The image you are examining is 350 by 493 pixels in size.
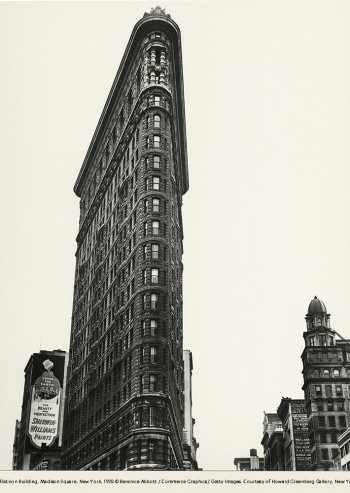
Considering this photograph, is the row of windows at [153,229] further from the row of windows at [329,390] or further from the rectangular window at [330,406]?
the rectangular window at [330,406]

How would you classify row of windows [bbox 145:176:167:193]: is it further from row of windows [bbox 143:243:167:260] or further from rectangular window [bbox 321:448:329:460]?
rectangular window [bbox 321:448:329:460]

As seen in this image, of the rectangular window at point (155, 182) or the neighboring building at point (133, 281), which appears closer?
the neighboring building at point (133, 281)

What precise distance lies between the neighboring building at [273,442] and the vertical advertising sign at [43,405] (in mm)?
75176

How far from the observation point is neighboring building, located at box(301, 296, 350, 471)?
113312mm

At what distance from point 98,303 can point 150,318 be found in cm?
2504

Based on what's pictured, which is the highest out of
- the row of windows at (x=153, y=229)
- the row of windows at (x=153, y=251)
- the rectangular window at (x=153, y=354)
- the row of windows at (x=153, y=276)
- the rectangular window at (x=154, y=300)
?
the row of windows at (x=153, y=229)

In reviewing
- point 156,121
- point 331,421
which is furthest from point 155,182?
point 331,421

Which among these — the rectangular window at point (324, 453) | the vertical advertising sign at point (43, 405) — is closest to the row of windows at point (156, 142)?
the vertical advertising sign at point (43, 405)

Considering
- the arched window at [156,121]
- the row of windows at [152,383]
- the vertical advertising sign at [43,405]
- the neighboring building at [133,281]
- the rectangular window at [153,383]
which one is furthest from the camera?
the vertical advertising sign at [43,405]

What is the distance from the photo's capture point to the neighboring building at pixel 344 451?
98.6m

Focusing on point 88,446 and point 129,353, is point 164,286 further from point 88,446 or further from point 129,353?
point 88,446

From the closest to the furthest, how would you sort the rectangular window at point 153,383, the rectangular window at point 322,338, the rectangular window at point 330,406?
1. the rectangular window at point 153,383
2. the rectangular window at point 330,406
3. the rectangular window at point 322,338

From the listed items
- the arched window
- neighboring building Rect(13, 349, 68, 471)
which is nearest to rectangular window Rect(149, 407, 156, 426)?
neighboring building Rect(13, 349, 68, 471)
